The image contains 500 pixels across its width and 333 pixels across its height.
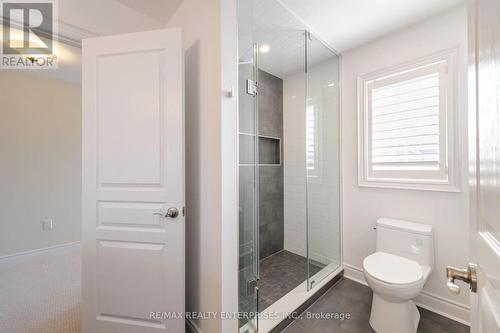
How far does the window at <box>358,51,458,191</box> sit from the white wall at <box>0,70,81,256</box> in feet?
12.9

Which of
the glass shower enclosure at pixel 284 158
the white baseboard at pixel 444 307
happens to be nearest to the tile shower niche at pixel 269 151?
the glass shower enclosure at pixel 284 158

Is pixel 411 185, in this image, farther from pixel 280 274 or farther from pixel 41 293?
pixel 41 293

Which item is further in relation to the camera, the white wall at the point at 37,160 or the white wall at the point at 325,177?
the white wall at the point at 37,160

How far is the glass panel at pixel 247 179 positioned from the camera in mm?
1313

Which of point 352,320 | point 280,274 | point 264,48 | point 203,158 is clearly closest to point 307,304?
point 352,320

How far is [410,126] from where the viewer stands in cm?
177

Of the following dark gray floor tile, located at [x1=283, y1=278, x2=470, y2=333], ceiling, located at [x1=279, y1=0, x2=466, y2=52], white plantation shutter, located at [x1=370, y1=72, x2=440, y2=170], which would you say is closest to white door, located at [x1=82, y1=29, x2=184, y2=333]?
dark gray floor tile, located at [x1=283, y1=278, x2=470, y2=333]

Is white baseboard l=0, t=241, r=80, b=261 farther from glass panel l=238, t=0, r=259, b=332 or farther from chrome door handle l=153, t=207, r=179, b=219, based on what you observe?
glass panel l=238, t=0, r=259, b=332

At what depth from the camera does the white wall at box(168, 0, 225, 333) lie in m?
1.18

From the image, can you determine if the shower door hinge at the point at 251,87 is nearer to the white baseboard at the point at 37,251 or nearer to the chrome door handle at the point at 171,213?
the chrome door handle at the point at 171,213

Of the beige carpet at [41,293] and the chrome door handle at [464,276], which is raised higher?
the chrome door handle at [464,276]

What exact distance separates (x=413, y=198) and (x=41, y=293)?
355 centimetres

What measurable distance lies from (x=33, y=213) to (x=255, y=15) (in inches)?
143

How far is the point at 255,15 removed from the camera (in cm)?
163
